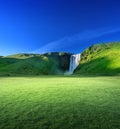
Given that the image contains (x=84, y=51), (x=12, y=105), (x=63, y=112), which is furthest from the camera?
(x=84, y=51)

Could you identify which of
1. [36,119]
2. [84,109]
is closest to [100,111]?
[84,109]

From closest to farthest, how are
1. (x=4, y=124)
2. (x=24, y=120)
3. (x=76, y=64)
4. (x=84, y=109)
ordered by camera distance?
(x=4, y=124) → (x=24, y=120) → (x=84, y=109) → (x=76, y=64)

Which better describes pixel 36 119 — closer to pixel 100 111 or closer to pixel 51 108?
pixel 51 108

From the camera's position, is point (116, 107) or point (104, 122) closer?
point (104, 122)

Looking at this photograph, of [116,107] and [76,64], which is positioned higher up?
[76,64]

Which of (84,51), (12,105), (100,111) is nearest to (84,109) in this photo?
(100,111)

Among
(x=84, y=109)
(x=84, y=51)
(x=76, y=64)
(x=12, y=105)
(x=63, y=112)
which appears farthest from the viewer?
(x=84, y=51)

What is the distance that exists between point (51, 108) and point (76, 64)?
16431 centimetres

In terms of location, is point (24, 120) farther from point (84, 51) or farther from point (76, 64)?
point (84, 51)

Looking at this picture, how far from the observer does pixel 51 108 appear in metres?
16.2

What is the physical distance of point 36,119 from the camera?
13.1 m

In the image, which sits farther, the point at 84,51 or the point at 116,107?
the point at 84,51

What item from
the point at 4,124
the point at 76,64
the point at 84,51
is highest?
the point at 84,51

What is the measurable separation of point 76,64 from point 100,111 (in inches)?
6495
